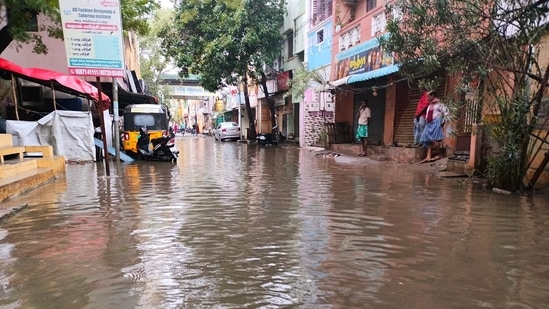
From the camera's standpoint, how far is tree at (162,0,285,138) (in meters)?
23.3

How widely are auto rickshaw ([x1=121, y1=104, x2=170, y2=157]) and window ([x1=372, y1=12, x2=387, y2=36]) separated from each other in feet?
29.1

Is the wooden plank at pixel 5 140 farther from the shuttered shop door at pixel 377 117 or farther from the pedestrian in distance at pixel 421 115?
the shuttered shop door at pixel 377 117

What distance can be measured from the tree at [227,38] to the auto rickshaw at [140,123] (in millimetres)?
8327

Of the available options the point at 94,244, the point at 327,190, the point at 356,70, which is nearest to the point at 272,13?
the point at 356,70

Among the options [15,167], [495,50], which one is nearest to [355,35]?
[495,50]

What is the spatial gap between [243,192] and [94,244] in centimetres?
351

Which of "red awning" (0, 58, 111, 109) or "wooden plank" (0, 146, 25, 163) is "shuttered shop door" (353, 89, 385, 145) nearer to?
"red awning" (0, 58, 111, 109)

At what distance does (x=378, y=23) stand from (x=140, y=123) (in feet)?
32.4

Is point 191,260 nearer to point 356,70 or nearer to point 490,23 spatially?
point 490,23

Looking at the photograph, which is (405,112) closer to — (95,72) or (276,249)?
(95,72)

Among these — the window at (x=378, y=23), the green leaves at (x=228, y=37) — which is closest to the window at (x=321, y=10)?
the green leaves at (x=228, y=37)

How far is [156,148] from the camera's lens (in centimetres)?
1408

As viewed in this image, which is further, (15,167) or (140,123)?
(140,123)

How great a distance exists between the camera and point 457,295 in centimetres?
293
